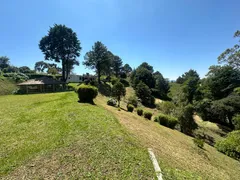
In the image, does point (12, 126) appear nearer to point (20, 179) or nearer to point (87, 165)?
point (20, 179)

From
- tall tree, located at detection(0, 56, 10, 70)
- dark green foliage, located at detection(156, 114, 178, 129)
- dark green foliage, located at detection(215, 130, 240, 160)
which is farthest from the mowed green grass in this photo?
tall tree, located at detection(0, 56, 10, 70)

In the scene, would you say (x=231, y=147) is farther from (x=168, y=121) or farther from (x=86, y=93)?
(x=86, y=93)

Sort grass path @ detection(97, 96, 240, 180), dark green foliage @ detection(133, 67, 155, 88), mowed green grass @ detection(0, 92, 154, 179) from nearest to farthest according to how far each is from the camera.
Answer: mowed green grass @ detection(0, 92, 154, 179) → grass path @ detection(97, 96, 240, 180) → dark green foliage @ detection(133, 67, 155, 88)

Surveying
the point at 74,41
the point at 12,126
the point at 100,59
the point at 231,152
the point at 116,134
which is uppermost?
the point at 74,41

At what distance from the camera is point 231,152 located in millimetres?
10594

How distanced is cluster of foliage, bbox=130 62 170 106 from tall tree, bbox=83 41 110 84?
12.5 m

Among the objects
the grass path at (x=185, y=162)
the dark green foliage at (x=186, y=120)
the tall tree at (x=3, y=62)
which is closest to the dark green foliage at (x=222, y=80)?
the dark green foliage at (x=186, y=120)

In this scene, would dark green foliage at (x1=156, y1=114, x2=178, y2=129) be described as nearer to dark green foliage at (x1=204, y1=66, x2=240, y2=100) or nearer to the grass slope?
dark green foliage at (x1=204, y1=66, x2=240, y2=100)

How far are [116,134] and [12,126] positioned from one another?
258 inches

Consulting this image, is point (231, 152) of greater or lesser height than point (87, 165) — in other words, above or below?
below

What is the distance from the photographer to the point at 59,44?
2919 cm

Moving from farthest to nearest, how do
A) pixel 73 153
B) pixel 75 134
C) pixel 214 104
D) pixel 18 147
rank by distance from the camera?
pixel 214 104 < pixel 75 134 < pixel 18 147 < pixel 73 153

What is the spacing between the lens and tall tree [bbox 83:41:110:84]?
3322 cm

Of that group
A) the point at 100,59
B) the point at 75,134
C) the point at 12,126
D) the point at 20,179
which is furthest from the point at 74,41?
the point at 20,179
